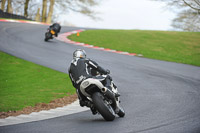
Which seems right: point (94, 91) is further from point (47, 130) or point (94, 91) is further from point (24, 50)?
point (24, 50)

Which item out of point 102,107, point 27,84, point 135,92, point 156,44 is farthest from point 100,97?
point 156,44

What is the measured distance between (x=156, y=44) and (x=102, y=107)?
19.1m

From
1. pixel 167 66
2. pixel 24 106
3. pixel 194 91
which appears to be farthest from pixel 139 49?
pixel 24 106

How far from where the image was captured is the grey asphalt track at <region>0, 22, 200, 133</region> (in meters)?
6.03

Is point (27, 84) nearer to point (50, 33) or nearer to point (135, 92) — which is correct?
point (135, 92)

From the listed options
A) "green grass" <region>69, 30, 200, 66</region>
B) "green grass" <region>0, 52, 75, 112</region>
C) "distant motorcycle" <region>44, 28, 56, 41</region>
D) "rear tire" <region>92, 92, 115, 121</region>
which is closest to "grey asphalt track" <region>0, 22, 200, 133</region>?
"rear tire" <region>92, 92, 115, 121</region>

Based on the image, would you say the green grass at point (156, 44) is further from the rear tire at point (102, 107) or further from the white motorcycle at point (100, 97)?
the rear tire at point (102, 107)

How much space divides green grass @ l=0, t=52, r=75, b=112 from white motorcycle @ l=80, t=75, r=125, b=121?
2.41 metres

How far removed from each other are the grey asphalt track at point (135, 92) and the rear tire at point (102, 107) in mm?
143

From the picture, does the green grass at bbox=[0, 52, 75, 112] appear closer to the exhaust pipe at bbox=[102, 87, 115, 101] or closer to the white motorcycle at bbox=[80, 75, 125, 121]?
the white motorcycle at bbox=[80, 75, 125, 121]

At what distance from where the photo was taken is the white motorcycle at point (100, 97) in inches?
249

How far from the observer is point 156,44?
2470 cm

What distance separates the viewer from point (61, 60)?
54.3 ft

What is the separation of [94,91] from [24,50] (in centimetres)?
1258
